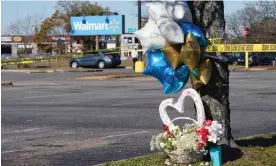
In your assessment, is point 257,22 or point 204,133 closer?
point 204,133

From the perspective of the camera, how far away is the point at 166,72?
709cm

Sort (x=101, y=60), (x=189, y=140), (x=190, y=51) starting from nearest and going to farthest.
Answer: (x=190, y=51), (x=189, y=140), (x=101, y=60)

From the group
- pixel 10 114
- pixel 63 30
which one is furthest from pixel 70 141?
pixel 63 30

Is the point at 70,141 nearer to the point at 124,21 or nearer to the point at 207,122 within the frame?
the point at 207,122

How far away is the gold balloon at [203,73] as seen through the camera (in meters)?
7.00

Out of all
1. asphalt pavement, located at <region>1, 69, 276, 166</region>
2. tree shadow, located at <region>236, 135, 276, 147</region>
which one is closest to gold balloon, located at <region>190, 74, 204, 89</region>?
tree shadow, located at <region>236, 135, 276, 147</region>

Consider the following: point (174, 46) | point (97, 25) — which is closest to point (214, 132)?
point (174, 46)

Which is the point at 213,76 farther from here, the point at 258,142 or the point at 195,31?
the point at 258,142

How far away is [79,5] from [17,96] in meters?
50.0

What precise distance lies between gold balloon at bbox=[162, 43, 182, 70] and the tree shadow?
6.47 ft

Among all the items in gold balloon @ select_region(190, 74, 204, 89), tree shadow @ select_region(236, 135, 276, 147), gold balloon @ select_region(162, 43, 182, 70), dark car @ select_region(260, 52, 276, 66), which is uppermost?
gold balloon @ select_region(162, 43, 182, 70)

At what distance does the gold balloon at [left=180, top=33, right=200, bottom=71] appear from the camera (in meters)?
6.77

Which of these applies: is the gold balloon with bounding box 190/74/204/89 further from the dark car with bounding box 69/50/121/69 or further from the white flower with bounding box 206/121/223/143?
the dark car with bounding box 69/50/121/69

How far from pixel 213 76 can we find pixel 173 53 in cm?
78
